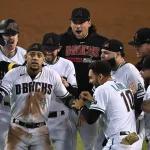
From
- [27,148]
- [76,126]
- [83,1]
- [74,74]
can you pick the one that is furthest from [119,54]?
[83,1]

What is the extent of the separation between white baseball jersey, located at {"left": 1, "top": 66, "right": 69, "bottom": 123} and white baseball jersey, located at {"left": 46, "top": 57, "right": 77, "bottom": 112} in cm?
56

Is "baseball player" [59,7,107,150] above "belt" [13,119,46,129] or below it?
above

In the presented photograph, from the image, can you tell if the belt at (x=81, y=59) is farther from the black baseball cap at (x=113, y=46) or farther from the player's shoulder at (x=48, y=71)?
the player's shoulder at (x=48, y=71)

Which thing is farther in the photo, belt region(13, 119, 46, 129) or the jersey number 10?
belt region(13, 119, 46, 129)

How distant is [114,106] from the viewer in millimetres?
5633

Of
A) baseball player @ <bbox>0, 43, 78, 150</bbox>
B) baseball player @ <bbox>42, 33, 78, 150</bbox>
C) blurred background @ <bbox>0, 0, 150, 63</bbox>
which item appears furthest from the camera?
blurred background @ <bbox>0, 0, 150, 63</bbox>

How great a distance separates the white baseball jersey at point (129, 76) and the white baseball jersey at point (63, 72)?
0.65 metres

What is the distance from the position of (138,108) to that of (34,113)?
1.24 metres

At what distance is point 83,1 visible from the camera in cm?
1420

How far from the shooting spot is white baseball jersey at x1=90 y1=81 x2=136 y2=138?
5621 mm

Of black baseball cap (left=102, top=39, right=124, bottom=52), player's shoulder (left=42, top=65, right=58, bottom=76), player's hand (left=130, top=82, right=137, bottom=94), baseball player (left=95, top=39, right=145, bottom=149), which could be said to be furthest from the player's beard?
player's shoulder (left=42, top=65, right=58, bottom=76)

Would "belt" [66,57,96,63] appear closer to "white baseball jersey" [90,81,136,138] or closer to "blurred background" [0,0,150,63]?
"white baseball jersey" [90,81,136,138]

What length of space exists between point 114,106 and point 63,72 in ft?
5.05

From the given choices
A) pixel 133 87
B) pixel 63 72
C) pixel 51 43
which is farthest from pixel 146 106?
pixel 51 43
